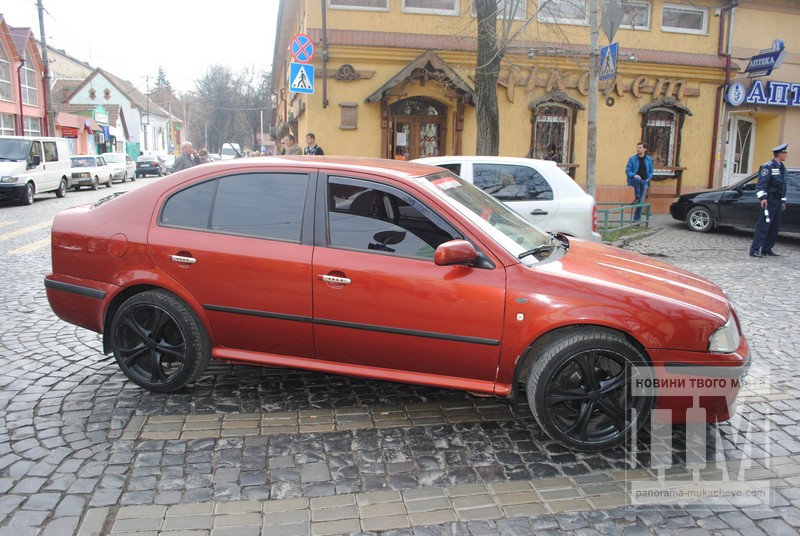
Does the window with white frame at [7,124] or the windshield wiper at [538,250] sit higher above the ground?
the window with white frame at [7,124]

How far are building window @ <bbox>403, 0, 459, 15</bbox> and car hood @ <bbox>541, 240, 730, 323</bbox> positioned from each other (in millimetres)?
12655

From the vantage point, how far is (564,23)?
1627 cm

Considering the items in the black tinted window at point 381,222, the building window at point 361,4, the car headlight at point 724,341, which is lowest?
the car headlight at point 724,341

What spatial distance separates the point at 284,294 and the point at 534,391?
1677 mm

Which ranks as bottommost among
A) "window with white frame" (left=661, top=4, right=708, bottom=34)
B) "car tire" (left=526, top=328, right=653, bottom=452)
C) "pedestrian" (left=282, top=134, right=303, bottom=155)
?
"car tire" (left=526, top=328, right=653, bottom=452)

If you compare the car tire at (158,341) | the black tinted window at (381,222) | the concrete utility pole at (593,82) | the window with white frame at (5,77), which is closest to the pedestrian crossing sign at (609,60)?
the concrete utility pole at (593,82)

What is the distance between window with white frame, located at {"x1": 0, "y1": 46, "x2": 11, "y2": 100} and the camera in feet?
116

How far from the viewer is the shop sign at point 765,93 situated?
682 inches

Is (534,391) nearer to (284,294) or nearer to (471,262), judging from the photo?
(471,262)

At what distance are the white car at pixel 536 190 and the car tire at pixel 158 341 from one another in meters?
4.45

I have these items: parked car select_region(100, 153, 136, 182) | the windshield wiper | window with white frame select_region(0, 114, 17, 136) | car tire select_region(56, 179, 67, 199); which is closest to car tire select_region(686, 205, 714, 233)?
the windshield wiper

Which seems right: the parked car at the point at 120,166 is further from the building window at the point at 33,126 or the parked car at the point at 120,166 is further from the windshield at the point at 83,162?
the building window at the point at 33,126

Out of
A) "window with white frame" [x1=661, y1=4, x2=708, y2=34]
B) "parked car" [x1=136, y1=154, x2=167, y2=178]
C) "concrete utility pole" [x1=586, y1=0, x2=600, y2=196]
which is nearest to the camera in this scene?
"concrete utility pole" [x1=586, y1=0, x2=600, y2=196]

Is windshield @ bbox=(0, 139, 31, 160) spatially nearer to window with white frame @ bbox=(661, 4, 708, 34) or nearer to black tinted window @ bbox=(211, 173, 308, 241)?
black tinted window @ bbox=(211, 173, 308, 241)
